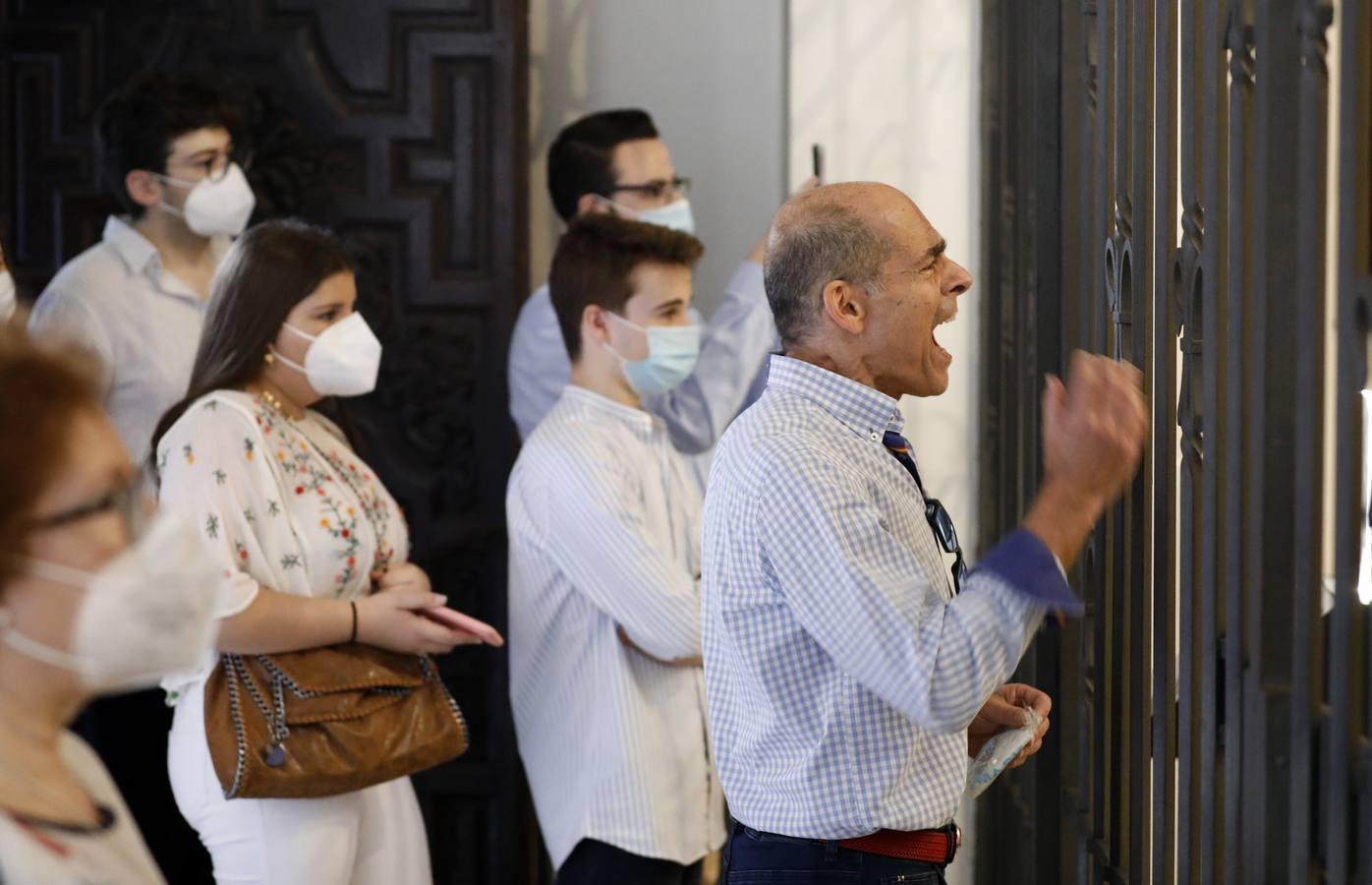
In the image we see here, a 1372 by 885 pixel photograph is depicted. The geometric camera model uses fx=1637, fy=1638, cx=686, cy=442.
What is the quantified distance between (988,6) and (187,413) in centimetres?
202

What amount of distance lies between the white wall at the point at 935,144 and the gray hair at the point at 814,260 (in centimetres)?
182

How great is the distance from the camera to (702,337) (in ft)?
12.1

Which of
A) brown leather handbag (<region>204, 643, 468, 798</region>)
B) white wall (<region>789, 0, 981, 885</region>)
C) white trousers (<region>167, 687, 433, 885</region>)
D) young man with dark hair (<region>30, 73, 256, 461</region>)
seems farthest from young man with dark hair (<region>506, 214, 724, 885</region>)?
young man with dark hair (<region>30, 73, 256, 461</region>)

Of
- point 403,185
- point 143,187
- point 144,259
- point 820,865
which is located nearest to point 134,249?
point 144,259

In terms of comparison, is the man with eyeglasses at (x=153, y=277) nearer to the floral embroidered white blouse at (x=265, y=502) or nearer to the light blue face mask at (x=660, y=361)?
the floral embroidered white blouse at (x=265, y=502)

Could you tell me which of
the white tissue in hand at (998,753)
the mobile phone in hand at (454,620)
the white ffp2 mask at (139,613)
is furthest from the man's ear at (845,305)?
the mobile phone in hand at (454,620)

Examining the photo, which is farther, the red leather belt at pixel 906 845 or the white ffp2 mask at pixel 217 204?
the white ffp2 mask at pixel 217 204

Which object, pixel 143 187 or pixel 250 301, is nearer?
pixel 250 301

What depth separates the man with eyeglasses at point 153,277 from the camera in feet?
11.5

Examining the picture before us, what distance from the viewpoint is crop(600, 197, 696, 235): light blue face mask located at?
12.3ft

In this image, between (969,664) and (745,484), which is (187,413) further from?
(969,664)

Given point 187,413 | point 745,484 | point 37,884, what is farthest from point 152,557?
point 187,413

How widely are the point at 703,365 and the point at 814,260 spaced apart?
5.72 feet

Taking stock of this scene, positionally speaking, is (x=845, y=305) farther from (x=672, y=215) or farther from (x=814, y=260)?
(x=672, y=215)
